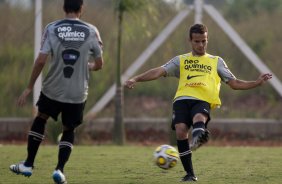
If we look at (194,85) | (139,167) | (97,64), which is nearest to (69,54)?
(97,64)

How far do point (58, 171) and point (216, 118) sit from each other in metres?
10.8

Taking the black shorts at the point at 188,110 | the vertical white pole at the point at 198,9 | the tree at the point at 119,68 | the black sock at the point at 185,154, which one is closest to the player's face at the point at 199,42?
the black shorts at the point at 188,110

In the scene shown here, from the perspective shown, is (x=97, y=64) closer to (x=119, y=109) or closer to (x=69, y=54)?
(x=69, y=54)

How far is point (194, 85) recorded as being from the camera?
880 cm

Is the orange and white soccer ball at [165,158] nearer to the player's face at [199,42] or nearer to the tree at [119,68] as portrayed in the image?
the player's face at [199,42]

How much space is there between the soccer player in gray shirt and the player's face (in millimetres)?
1211

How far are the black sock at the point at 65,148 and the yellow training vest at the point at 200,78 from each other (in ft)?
4.43

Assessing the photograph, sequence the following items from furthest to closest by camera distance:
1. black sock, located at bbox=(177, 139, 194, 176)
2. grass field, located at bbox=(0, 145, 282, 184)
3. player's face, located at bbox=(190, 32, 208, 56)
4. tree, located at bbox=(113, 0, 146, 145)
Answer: tree, located at bbox=(113, 0, 146, 145) → grass field, located at bbox=(0, 145, 282, 184) → player's face, located at bbox=(190, 32, 208, 56) → black sock, located at bbox=(177, 139, 194, 176)

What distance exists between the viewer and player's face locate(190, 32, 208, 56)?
8.80 metres

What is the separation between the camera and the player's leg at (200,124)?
8244mm

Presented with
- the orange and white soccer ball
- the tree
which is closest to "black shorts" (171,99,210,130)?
the orange and white soccer ball

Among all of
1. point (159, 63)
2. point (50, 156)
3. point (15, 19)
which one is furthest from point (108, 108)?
point (50, 156)

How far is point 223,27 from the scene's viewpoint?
1888 cm

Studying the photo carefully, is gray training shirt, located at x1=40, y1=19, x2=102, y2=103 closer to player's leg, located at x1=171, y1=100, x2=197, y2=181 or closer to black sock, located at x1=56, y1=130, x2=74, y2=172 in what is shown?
black sock, located at x1=56, y1=130, x2=74, y2=172
